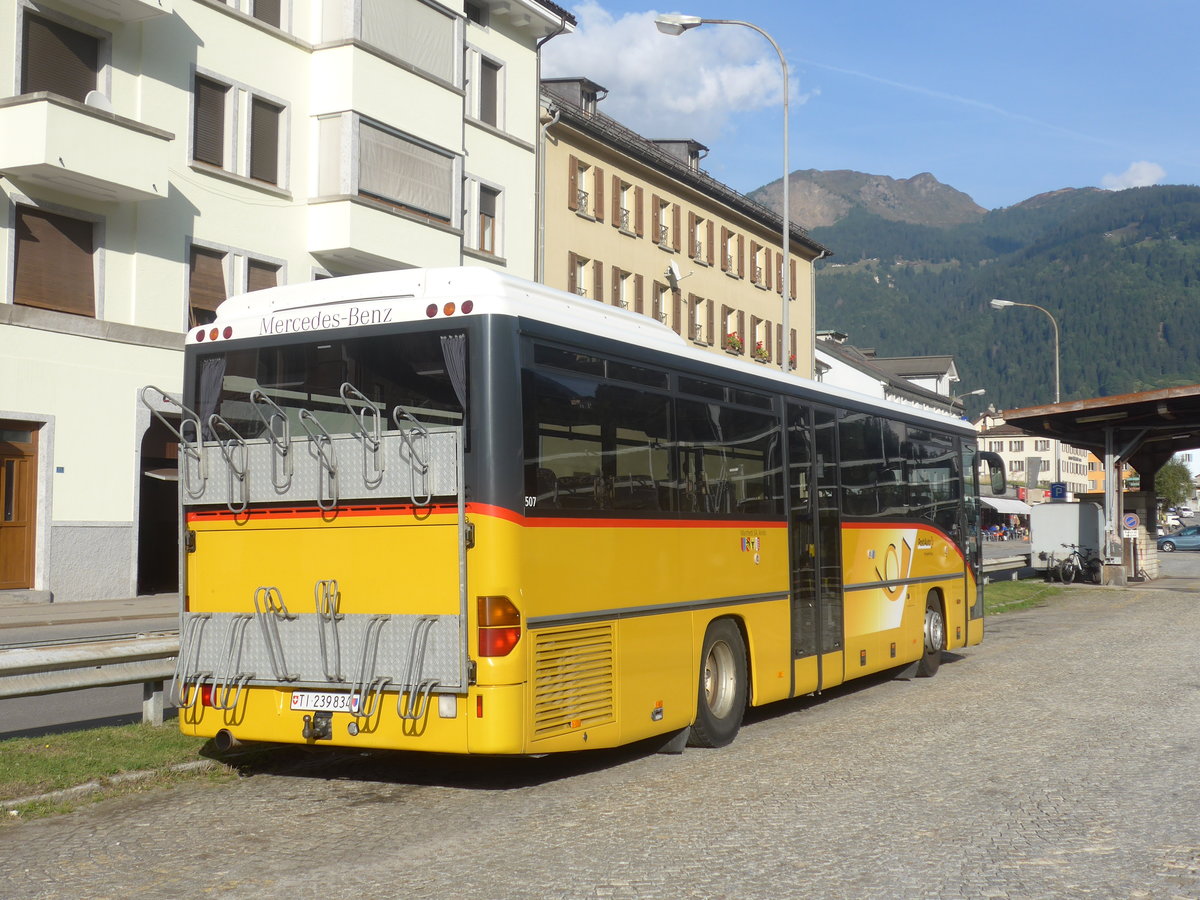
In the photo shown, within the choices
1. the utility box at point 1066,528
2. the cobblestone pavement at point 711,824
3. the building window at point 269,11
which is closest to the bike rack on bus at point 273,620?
the cobblestone pavement at point 711,824

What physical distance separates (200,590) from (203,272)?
18285 millimetres

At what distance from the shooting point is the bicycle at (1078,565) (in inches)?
1496

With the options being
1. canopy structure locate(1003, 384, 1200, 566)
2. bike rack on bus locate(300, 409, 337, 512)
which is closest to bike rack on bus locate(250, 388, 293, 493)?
bike rack on bus locate(300, 409, 337, 512)

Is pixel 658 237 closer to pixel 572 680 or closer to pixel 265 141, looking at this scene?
pixel 265 141

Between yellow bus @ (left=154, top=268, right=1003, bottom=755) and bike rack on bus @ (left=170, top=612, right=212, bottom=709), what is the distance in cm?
2

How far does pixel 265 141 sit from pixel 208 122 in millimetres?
1623

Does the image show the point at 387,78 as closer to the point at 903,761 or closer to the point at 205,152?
the point at 205,152

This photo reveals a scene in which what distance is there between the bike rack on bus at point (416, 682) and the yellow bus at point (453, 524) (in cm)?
1

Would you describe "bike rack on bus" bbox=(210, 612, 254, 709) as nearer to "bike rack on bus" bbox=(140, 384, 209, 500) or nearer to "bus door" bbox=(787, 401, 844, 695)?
"bike rack on bus" bbox=(140, 384, 209, 500)

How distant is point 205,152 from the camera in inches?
1046

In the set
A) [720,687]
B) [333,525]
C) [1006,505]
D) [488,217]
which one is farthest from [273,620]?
[1006,505]

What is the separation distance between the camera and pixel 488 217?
35.5 meters

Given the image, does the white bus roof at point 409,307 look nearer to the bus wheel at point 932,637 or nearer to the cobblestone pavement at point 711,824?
the cobblestone pavement at point 711,824

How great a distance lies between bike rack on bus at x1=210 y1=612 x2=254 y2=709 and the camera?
350 inches
